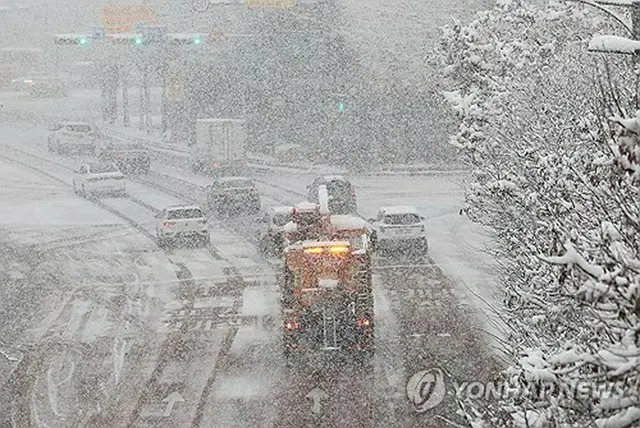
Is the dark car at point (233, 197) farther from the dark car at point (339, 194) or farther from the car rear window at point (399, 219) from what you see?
the car rear window at point (399, 219)

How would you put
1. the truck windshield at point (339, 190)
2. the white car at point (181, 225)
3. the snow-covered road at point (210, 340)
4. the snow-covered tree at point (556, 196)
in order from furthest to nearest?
1. the truck windshield at point (339, 190)
2. the white car at point (181, 225)
3. the snow-covered road at point (210, 340)
4. the snow-covered tree at point (556, 196)

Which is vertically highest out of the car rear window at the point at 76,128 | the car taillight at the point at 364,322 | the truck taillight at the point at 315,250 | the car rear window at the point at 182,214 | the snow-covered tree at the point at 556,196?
the snow-covered tree at the point at 556,196

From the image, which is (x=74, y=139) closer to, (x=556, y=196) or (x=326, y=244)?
(x=326, y=244)

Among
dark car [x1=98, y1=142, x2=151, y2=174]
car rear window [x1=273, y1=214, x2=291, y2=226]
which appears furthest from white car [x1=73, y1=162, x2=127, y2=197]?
car rear window [x1=273, y1=214, x2=291, y2=226]

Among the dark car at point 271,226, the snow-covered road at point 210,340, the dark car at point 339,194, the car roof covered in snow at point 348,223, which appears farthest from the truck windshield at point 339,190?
the car roof covered in snow at point 348,223

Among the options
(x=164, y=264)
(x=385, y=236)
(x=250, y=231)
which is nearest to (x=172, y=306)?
(x=164, y=264)

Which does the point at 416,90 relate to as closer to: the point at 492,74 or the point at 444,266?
the point at 444,266

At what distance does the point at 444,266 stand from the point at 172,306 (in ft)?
29.6

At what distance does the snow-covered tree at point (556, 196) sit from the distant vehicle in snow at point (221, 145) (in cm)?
2685

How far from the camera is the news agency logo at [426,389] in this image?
20219mm

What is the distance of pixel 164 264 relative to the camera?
34406 millimetres

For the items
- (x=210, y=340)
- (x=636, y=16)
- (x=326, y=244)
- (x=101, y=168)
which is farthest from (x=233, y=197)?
(x=636, y=16)

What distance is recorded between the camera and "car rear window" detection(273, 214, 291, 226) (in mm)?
34469

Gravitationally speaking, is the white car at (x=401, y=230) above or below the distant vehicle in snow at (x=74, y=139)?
above
